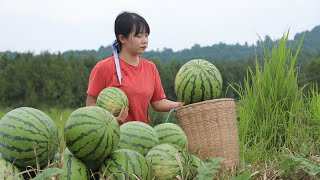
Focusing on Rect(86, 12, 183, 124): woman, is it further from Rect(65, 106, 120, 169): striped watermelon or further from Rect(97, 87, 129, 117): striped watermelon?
Rect(65, 106, 120, 169): striped watermelon

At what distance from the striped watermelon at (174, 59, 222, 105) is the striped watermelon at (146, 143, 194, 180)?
1.36 m

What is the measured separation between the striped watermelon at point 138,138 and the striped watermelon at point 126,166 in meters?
0.22

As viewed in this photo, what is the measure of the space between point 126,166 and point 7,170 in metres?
0.61

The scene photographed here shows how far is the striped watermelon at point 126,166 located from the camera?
253 cm

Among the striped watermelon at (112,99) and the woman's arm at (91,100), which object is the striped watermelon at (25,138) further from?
the woman's arm at (91,100)

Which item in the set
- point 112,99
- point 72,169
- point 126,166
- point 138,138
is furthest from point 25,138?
point 112,99

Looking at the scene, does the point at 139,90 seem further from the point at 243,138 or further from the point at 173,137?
the point at 243,138

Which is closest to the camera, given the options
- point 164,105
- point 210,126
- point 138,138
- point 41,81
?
point 138,138

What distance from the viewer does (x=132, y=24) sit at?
4.07 metres

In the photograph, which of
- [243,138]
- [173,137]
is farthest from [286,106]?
[173,137]

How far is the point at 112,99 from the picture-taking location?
379 centimetres

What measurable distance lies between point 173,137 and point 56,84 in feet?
74.7

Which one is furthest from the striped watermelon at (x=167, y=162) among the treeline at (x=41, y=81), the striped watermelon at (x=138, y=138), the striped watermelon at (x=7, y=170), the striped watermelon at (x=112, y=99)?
the treeline at (x=41, y=81)

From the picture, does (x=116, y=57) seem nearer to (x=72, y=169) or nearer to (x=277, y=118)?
(x=72, y=169)
